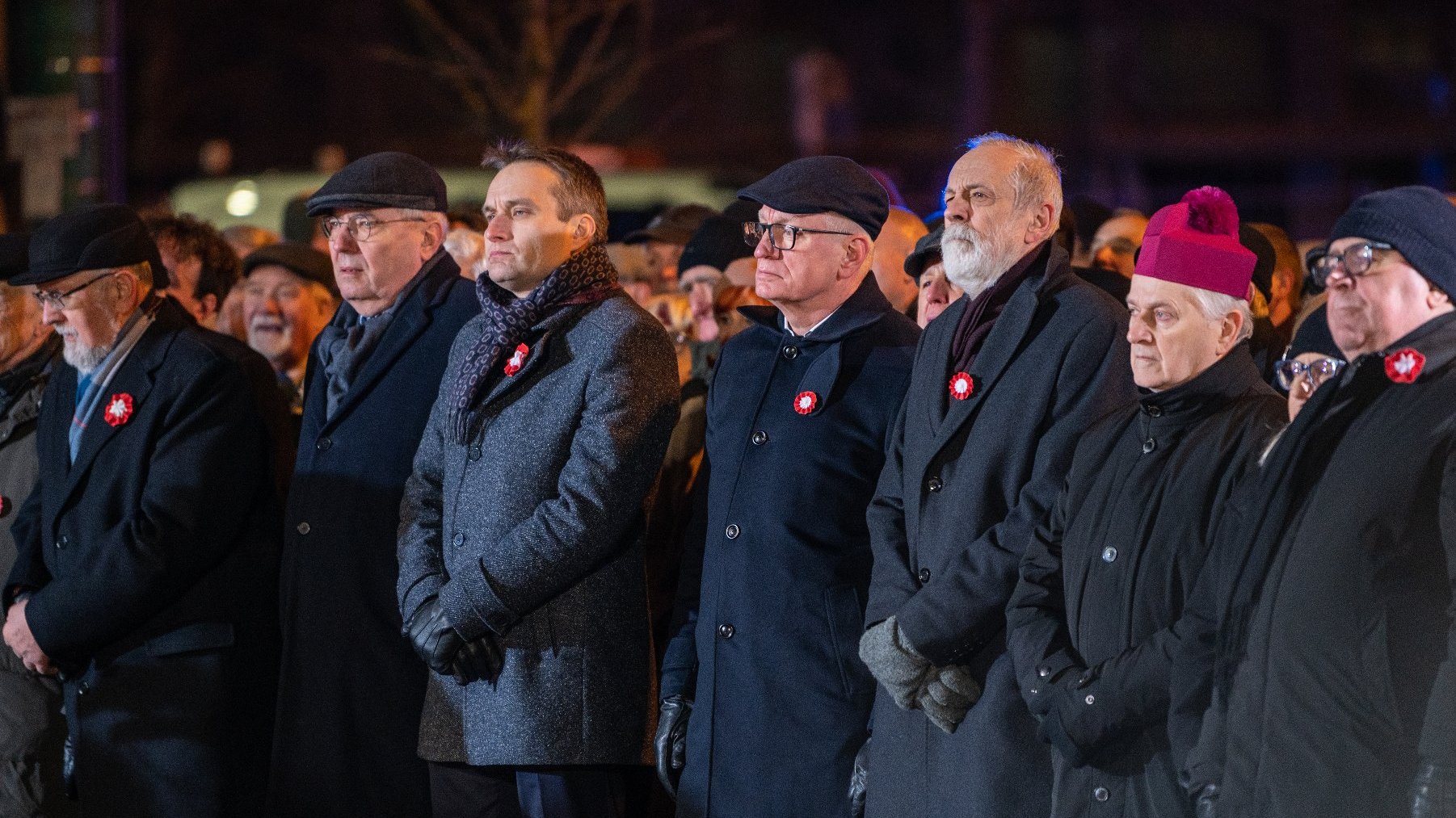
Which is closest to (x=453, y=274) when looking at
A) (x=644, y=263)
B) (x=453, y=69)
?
(x=644, y=263)

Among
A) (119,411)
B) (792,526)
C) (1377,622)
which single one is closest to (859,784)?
(792,526)

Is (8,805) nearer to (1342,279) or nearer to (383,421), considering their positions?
(383,421)

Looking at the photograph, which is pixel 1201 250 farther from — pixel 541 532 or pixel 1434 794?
pixel 541 532

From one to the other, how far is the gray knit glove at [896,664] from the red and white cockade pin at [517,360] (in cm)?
132

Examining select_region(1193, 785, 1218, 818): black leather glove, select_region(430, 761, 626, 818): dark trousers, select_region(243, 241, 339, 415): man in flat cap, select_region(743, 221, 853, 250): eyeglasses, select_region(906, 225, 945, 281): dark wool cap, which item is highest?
select_region(743, 221, 853, 250): eyeglasses

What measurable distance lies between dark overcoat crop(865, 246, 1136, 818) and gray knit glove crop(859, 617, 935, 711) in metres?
0.04

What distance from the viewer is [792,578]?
4738 mm

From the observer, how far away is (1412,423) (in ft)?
10.7

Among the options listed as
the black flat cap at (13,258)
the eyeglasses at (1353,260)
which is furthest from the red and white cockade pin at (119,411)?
the eyeglasses at (1353,260)

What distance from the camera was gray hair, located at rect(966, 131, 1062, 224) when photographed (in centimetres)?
459

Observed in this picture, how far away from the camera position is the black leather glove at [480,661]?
4.96 metres

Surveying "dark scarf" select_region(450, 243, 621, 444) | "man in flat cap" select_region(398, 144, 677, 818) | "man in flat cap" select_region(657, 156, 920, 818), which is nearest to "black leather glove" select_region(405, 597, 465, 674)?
"man in flat cap" select_region(398, 144, 677, 818)

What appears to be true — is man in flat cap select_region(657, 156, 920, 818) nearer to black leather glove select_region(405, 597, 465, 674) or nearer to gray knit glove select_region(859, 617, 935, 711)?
gray knit glove select_region(859, 617, 935, 711)

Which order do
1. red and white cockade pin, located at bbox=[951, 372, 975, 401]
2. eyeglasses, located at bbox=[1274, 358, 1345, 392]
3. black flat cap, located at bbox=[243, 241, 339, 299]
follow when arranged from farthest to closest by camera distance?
black flat cap, located at bbox=[243, 241, 339, 299], red and white cockade pin, located at bbox=[951, 372, 975, 401], eyeglasses, located at bbox=[1274, 358, 1345, 392]
